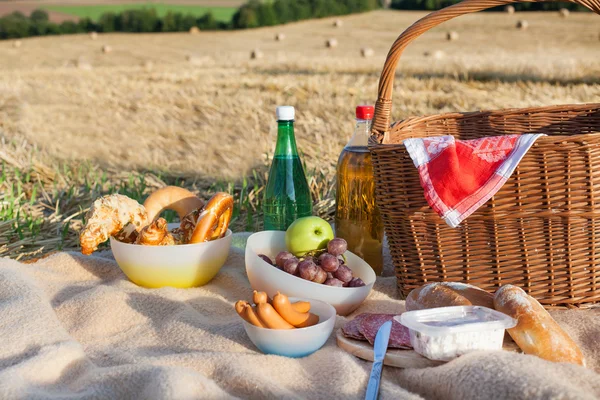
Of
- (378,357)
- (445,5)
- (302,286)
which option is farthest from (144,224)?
(445,5)

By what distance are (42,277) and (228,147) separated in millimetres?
2324

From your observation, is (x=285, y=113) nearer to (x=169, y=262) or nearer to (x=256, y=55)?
(x=169, y=262)

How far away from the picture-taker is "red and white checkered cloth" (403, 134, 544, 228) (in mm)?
1700

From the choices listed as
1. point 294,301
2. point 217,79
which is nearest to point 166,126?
point 217,79

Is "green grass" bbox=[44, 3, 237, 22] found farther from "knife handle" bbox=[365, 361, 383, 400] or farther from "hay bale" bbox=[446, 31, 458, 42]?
"knife handle" bbox=[365, 361, 383, 400]

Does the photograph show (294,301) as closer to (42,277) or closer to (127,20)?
(42,277)

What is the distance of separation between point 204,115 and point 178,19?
32.5 ft

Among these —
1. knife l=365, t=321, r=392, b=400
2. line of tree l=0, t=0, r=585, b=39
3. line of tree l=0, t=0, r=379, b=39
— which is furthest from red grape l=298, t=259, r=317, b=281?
line of tree l=0, t=0, r=379, b=39

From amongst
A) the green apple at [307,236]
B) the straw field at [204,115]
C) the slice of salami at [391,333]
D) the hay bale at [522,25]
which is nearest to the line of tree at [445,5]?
the hay bale at [522,25]

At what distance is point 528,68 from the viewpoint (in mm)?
6008

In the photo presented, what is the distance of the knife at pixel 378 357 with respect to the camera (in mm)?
1321

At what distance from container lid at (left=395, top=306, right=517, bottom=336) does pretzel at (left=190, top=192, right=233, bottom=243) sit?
75cm

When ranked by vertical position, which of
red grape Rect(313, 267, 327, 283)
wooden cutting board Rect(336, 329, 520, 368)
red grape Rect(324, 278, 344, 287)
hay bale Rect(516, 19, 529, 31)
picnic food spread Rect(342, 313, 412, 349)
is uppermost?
hay bale Rect(516, 19, 529, 31)

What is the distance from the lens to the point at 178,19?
14359 mm
